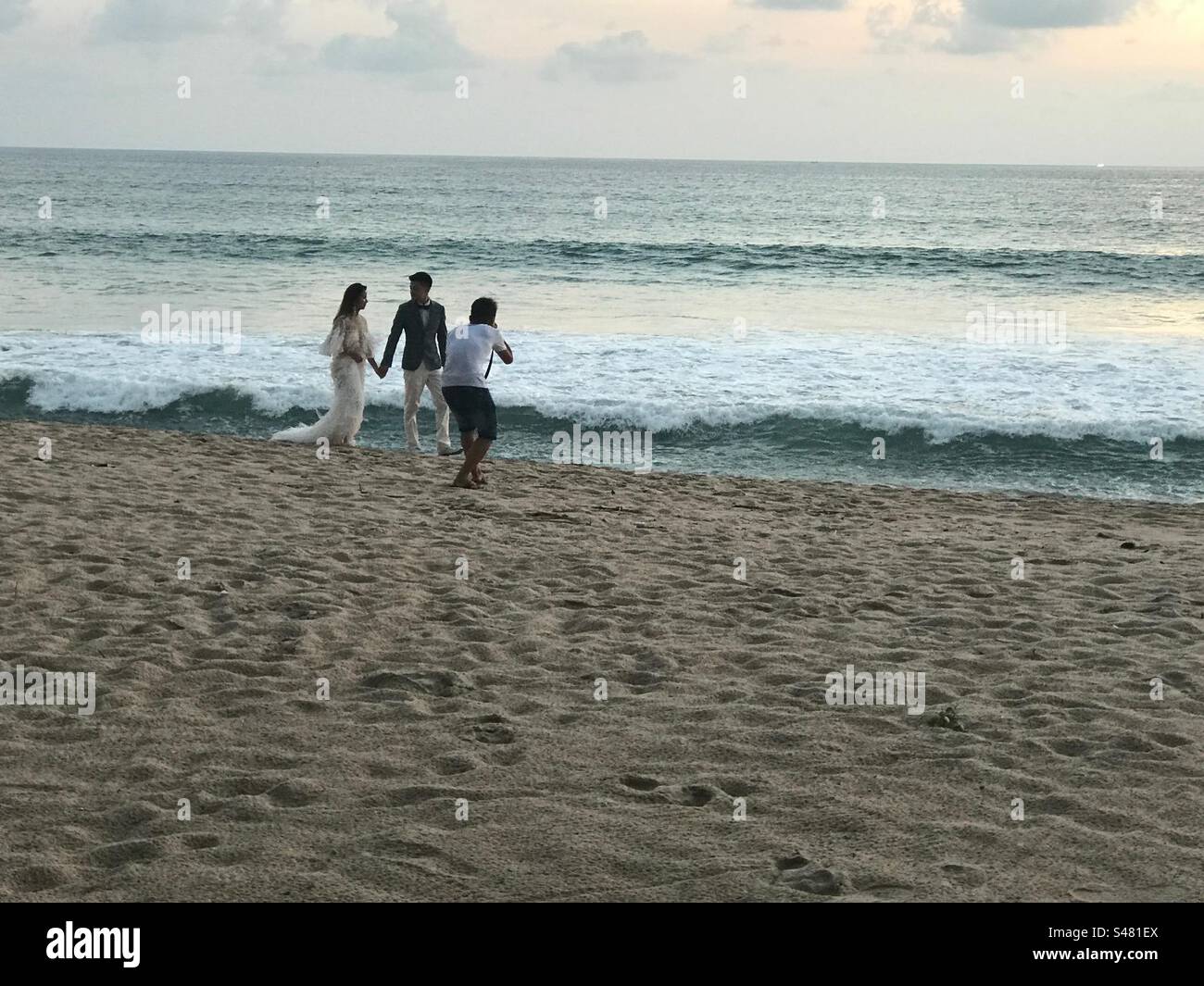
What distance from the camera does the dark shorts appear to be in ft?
30.1

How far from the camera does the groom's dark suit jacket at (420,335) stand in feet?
35.0

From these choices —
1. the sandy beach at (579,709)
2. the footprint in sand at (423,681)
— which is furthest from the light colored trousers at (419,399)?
the footprint in sand at (423,681)

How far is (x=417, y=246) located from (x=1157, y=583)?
33.6 metres

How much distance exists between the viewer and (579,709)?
181 inches

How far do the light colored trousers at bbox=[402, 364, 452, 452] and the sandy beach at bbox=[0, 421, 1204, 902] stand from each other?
2.81 meters

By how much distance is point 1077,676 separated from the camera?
5.06 m

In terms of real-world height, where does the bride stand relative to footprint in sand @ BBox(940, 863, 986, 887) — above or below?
above

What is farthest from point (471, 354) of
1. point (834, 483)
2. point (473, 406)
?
point (834, 483)

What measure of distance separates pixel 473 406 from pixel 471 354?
0.42m

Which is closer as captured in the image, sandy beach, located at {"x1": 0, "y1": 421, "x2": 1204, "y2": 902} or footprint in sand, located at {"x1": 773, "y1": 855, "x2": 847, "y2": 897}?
footprint in sand, located at {"x1": 773, "y1": 855, "x2": 847, "y2": 897}

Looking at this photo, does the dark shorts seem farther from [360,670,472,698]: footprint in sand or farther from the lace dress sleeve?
[360,670,472,698]: footprint in sand

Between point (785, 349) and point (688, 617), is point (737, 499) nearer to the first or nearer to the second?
point (688, 617)

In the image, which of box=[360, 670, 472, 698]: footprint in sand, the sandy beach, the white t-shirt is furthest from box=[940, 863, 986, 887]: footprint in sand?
the white t-shirt
